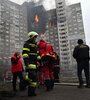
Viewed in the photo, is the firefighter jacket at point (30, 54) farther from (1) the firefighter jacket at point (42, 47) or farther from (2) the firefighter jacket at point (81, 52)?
(2) the firefighter jacket at point (81, 52)

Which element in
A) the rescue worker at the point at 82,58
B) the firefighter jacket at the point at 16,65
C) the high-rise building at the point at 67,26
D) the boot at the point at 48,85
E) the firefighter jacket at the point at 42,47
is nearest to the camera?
the boot at the point at 48,85

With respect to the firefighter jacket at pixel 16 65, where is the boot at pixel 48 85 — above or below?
below

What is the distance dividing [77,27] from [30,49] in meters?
54.9

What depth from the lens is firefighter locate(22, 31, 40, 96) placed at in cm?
442

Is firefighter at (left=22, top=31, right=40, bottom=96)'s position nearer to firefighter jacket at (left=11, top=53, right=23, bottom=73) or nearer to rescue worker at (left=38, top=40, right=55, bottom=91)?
rescue worker at (left=38, top=40, right=55, bottom=91)

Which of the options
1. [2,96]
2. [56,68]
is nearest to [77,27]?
[56,68]

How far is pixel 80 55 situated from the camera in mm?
5652

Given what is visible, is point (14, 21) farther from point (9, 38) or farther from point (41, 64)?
point (41, 64)

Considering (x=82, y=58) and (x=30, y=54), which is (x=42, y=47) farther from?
(x=82, y=58)

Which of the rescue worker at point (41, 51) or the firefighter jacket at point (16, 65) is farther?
the firefighter jacket at point (16, 65)

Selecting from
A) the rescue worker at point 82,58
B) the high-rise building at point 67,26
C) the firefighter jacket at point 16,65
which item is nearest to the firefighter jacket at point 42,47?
the firefighter jacket at point 16,65

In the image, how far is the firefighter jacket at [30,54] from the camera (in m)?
4.47

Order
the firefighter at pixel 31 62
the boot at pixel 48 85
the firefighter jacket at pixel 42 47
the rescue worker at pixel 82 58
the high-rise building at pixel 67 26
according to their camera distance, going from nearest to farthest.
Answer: the firefighter at pixel 31 62 → the boot at pixel 48 85 → the firefighter jacket at pixel 42 47 → the rescue worker at pixel 82 58 → the high-rise building at pixel 67 26

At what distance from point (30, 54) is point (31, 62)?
7.6 inches
